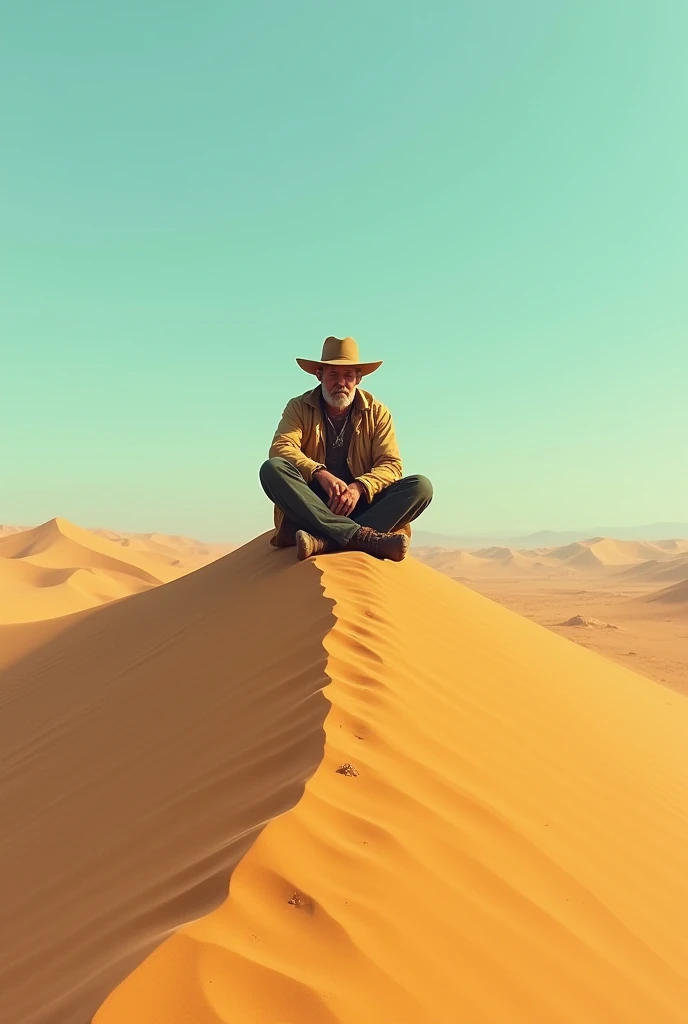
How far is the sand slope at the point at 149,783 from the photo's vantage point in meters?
1.67

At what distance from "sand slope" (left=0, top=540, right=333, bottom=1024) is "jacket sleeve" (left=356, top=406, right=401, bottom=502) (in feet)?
2.87

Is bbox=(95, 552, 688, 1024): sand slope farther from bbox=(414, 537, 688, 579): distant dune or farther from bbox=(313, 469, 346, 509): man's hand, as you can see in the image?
bbox=(414, 537, 688, 579): distant dune

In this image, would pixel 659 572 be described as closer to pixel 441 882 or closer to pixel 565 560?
pixel 565 560

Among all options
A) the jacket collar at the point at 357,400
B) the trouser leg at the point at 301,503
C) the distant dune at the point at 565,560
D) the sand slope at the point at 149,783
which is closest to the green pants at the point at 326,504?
the trouser leg at the point at 301,503

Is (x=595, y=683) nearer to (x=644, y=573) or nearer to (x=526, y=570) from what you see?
(x=644, y=573)

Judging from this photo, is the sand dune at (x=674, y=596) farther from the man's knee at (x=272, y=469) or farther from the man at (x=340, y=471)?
the man's knee at (x=272, y=469)

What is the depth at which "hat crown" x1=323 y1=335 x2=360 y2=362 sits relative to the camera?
4.98m

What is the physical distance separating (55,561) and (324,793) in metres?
26.7

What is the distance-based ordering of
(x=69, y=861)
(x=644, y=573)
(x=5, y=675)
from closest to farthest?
(x=69, y=861) → (x=5, y=675) → (x=644, y=573)

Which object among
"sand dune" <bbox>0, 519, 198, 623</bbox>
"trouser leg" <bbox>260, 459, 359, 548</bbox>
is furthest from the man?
"sand dune" <bbox>0, 519, 198, 623</bbox>

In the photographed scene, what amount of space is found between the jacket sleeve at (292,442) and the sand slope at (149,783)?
2.40 feet

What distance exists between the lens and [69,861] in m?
2.36

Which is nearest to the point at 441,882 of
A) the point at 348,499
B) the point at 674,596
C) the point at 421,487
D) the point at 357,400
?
the point at 348,499

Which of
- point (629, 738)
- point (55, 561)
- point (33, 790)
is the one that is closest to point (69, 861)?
point (33, 790)
